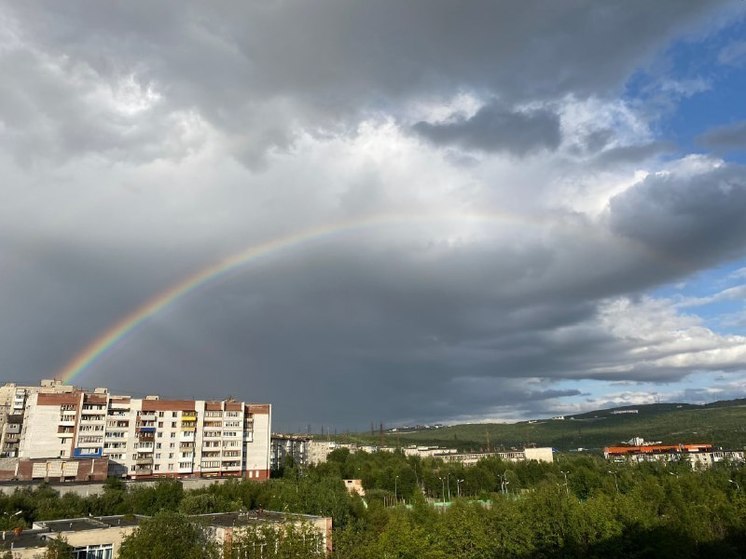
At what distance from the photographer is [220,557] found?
28.3 meters

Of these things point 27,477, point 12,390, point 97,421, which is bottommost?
point 27,477

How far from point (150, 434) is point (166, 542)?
216 ft

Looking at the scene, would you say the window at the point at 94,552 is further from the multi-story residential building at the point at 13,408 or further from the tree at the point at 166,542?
the multi-story residential building at the point at 13,408

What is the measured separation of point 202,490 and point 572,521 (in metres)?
47.8

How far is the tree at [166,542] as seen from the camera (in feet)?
85.7

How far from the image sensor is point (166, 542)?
88.6 feet

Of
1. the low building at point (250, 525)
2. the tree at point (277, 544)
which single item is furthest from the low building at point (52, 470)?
the tree at point (277, 544)

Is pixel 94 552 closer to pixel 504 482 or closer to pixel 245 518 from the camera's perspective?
pixel 245 518

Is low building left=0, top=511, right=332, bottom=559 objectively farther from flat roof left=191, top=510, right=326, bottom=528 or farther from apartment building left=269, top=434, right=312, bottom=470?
apartment building left=269, top=434, right=312, bottom=470

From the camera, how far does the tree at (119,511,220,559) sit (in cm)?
2613

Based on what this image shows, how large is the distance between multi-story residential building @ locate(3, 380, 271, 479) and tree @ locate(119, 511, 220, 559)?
5699cm

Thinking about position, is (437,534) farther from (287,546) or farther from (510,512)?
(287,546)

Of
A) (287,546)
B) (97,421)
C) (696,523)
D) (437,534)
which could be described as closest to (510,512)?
(437,534)

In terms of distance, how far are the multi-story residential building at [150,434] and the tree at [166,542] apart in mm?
56993
